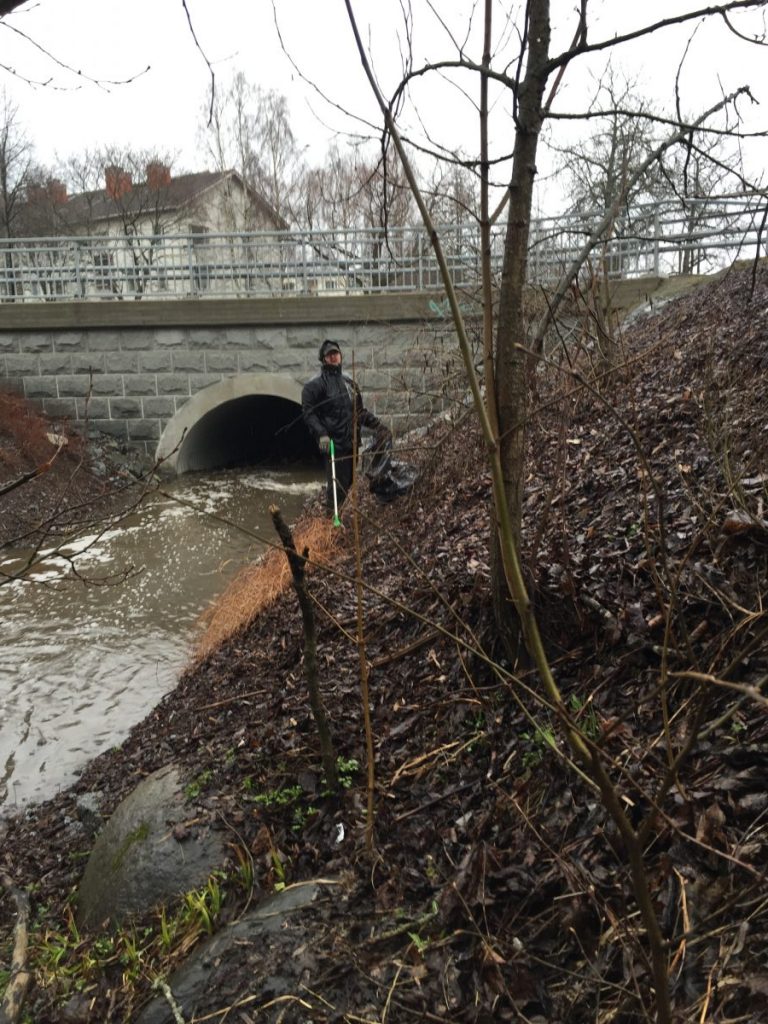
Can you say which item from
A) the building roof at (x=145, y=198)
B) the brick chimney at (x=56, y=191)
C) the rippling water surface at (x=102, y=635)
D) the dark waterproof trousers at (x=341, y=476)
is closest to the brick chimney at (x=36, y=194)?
the brick chimney at (x=56, y=191)

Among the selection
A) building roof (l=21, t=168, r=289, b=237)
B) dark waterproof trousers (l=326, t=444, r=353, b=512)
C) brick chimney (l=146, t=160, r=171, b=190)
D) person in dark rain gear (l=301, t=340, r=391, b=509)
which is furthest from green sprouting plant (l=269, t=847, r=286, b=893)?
brick chimney (l=146, t=160, r=171, b=190)

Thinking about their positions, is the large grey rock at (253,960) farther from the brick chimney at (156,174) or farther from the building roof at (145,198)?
the brick chimney at (156,174)

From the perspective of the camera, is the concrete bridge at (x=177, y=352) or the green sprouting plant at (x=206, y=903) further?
the concrete bridge at (x=177, y=352)

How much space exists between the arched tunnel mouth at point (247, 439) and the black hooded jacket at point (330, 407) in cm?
519

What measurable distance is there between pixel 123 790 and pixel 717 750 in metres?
3.14

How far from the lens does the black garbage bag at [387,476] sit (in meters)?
7.87

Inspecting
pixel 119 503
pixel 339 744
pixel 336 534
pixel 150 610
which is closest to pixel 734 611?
pixel 339 744

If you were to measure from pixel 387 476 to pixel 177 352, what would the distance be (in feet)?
22.2

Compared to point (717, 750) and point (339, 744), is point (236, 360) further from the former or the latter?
point (717, 750)

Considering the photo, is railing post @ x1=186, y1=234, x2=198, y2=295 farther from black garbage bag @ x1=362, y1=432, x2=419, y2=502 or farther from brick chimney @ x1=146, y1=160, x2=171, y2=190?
brick chimney @ x1=146, y1=160, x2=171, y2=190

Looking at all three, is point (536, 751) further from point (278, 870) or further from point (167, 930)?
point (167, 930)

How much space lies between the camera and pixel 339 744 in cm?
373

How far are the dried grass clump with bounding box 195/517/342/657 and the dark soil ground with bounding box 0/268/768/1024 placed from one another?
3.25 ft

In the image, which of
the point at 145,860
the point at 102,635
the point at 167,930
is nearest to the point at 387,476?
the point at 102,635
